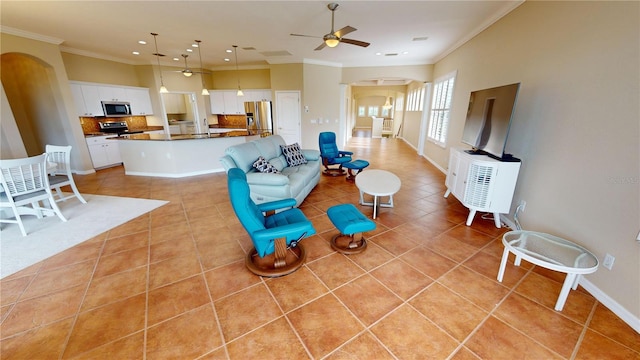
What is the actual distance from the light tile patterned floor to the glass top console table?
0.93ft

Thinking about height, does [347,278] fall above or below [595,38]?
below

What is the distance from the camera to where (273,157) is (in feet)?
13.6

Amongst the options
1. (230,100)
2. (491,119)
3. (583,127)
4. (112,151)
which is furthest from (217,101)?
(583,127)

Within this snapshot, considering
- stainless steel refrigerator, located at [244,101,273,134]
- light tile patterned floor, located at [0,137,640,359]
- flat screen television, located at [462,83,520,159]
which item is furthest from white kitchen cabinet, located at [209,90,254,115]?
flat screen television, located at [462,83,520,159]

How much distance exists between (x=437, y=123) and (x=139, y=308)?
278 inches

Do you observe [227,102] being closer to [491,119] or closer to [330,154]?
[330,154]

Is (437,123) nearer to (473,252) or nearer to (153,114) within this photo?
(473,252)

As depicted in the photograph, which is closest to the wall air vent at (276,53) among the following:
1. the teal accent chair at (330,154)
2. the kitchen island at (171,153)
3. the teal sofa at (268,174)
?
the kitchen island at (171,153)

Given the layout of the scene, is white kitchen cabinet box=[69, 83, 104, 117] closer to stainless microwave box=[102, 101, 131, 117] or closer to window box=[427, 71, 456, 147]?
stainless microwave box=[102, 101, 131, 117]

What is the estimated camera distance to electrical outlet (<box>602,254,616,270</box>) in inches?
71.6

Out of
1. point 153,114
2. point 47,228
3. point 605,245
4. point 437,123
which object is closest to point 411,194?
point 605,245

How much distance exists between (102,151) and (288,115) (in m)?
4.93

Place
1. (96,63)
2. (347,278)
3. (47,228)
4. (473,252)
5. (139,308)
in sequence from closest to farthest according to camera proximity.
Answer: (139,308)
(347,278)
(473,252)
(47,228)
(96,63)

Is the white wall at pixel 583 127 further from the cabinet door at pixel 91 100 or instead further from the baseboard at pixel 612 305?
the cabinet door at pixel 91 100
